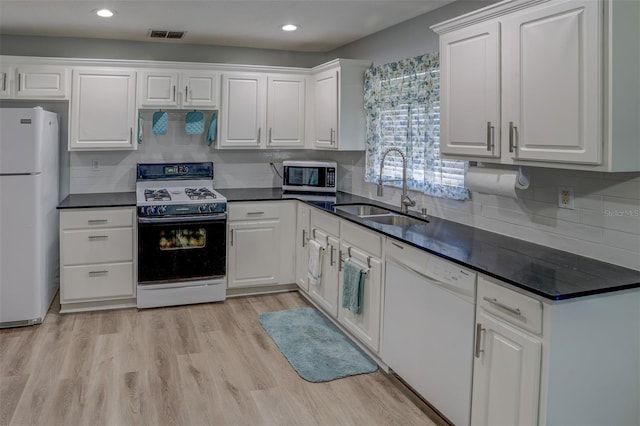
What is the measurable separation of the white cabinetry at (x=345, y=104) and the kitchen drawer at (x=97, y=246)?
1925 mm

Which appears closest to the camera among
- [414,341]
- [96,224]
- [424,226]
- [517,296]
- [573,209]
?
[517,296]

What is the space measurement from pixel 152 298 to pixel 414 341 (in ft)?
8.04

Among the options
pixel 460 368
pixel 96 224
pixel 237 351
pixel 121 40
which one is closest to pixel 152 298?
pixel 96 224

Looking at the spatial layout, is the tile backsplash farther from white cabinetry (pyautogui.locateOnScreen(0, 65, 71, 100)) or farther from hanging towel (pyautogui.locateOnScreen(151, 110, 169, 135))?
white cabinetry (pyautogui.locateOnScreen(0, 65, 71, 100))

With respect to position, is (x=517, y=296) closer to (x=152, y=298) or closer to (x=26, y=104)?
(x=152, y=298)

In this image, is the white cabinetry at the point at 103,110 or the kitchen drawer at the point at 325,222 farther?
the white cabinetry at the point at 103,110

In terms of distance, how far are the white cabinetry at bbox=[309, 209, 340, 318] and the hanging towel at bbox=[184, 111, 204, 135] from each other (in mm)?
1452

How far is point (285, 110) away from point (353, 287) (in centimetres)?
227

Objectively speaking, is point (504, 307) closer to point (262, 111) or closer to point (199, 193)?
point (199, 193)

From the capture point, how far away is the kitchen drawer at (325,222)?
3.96 meters

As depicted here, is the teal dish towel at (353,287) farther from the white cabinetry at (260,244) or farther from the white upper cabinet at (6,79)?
the white upper cabinet at (6,79)

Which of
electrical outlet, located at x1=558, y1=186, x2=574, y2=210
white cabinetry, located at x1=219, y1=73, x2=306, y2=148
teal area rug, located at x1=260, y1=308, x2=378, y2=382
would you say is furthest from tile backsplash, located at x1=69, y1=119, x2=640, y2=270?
teal area rug, located at x1=260, y1=308, x2=378, y2=382

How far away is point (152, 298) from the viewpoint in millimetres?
4449

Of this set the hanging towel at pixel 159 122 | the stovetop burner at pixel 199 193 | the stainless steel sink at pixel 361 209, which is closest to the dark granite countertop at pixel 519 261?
the stainless steel sink at pixel 361 209
